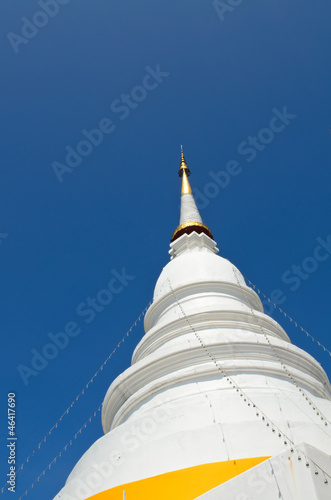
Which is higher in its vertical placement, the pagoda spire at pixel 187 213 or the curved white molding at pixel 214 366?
the pagoda spire at pixel 187 213

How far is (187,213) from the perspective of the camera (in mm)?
16984

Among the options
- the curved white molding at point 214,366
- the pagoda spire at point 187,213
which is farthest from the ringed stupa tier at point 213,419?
the pagoda spire at point 187,213

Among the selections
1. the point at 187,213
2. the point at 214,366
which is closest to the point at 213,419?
the point at 214,366

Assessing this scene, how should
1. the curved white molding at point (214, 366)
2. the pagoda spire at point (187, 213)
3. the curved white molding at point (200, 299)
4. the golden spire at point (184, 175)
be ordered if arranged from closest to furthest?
the curved white molding at point (214, 366), the curved white molding at point (200, 299), the pagoda spire at point (187, 213), the golden spire at point (184, 175)

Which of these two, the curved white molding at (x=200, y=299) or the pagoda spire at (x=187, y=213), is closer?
the curved white molding at (x=200, y=299)

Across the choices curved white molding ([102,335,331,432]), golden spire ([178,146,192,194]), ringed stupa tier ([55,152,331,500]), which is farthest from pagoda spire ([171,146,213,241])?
curved white molding ([102,335,331,432])

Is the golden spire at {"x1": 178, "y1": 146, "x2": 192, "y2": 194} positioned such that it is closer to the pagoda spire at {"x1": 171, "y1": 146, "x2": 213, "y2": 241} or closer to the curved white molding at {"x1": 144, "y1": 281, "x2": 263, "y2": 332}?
the pagoda spire at {"x1": 171, "y1": 146, "x2": 213, "y2": 241}

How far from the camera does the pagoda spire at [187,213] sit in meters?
15.2

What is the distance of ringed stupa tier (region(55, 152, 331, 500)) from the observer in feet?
15.0

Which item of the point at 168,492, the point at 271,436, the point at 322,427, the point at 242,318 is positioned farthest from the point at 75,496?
the point at 242,318

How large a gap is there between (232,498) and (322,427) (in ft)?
8.85

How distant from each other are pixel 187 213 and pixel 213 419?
1099 cm

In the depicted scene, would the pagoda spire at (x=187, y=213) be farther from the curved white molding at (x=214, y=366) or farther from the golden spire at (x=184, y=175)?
the curved white molding at (x=214, y=366)

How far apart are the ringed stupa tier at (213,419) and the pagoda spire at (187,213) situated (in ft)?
15.4
